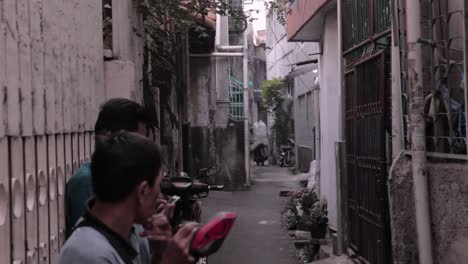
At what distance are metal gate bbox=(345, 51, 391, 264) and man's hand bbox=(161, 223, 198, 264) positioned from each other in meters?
3.89

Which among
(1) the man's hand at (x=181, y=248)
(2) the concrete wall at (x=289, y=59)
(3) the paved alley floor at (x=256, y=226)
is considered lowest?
(3) the paved alley floor at (x=256, y=226)

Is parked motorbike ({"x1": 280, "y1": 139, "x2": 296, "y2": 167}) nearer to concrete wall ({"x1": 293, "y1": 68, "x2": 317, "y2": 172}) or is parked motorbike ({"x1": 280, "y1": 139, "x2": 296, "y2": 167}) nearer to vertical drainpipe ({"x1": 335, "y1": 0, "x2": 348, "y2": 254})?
concrete wall ({"x1": 293, "y1": 68, "x2": 317, "y2": 172})

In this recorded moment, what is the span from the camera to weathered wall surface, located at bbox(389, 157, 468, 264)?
13.8ft

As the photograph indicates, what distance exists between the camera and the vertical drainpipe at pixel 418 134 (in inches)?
175

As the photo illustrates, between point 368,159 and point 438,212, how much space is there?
1.75 metres

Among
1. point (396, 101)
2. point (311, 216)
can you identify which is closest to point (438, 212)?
point (396, 101)

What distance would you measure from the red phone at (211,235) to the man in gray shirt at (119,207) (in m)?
0.03

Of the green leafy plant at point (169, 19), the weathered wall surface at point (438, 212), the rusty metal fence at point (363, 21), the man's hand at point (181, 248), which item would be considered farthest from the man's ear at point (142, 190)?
the green leafy plant at point (169, 19)

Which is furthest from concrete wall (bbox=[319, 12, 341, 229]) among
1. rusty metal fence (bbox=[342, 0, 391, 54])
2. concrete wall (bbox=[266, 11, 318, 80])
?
concrete wall (bbox=[266, 11, 318, 80])

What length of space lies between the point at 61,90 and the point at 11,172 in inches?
37.0

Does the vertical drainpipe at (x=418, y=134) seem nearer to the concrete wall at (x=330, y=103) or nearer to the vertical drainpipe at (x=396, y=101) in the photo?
the vertical drainpipe at (x=396, y=101)

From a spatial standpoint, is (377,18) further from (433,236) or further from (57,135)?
(57,135)

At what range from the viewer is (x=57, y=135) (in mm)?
3594

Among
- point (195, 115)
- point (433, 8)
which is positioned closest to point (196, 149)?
point (195, 115)
